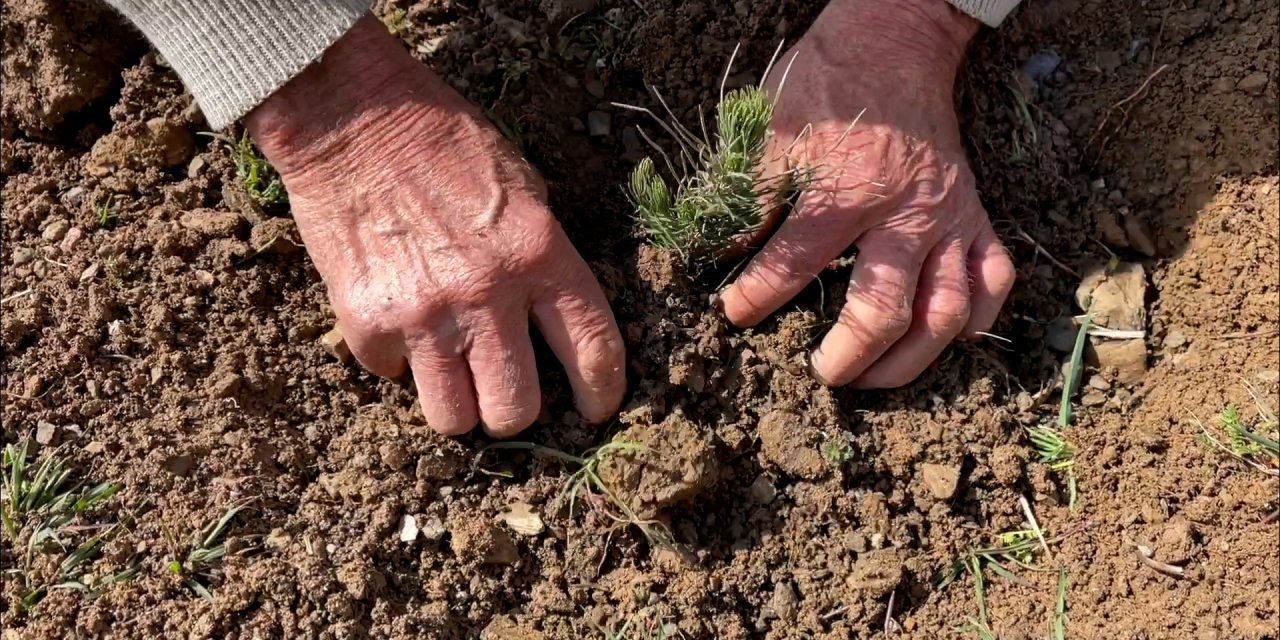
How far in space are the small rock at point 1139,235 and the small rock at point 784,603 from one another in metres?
1.14

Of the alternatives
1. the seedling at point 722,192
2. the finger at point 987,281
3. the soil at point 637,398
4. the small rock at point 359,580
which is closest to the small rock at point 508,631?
the soil at point 637,398

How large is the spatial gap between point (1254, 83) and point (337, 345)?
83.2 inches

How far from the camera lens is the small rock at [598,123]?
1.94 meters

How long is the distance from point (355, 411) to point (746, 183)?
95cm

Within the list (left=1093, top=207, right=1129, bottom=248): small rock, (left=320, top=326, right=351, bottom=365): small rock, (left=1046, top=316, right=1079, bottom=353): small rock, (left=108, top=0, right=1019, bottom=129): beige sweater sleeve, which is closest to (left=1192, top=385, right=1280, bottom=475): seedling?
(left=1046, top=316, right=1079, bottom=353): small rock

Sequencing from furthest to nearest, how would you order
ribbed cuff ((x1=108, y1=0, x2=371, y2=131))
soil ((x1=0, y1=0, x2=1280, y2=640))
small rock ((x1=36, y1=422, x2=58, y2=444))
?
1. small rock ((x1=36, y1=422, x2=58, y2=444))
2. soil ((x1=0, y1=0, x2=1280, y2=640))
3. ribbed cuff ((x1=108, y1=0, x2=371, y2=131))

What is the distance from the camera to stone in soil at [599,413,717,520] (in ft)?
5.29

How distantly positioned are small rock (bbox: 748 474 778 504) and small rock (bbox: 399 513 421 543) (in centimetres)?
69

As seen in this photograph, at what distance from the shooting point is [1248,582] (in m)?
1.63

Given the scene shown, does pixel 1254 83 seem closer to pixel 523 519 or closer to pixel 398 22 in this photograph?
pixel 523 519

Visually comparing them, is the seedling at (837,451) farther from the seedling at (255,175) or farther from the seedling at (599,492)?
the seedling at (255,175)

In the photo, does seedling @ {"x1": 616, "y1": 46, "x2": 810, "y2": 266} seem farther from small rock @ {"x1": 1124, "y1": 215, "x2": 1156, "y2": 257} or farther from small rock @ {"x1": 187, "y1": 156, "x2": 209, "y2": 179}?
small rock @ {"x1": 187, "y1": 156, "x2": 209, "y2": 179}

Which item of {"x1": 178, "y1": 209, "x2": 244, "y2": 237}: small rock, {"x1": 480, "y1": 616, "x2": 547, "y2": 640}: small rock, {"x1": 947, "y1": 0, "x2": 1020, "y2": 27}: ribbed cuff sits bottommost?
{"x1": 480, "y1": 616, "x2": 547, "y2": 640}: small rock

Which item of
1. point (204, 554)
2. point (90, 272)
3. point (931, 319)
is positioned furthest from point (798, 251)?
point (90, 272)
